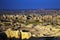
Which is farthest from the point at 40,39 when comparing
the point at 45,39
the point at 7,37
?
the point at 7,37

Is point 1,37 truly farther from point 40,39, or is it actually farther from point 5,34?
point 40,39

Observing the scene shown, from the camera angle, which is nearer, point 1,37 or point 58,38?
point 1,37

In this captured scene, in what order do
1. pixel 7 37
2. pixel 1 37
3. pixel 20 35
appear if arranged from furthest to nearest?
pixel 20 35 → pixel 7 37 → pixel 1 37

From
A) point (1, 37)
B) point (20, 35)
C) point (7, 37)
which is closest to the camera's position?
point (1, 37)

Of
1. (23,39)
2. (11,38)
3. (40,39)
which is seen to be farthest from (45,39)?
(11,38)

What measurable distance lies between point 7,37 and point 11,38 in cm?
59

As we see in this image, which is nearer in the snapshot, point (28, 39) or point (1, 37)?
point (1, 37)

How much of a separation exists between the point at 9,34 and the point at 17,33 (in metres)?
0.70

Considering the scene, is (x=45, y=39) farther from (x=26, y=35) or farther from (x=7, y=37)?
(x=7, y=37)

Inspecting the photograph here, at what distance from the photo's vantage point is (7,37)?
14.3 m

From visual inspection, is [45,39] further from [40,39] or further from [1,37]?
[1,37]

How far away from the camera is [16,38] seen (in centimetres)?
1495

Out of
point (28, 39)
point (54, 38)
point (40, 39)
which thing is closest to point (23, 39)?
point (28, 39)

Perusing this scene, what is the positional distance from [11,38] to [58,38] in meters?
3.66
